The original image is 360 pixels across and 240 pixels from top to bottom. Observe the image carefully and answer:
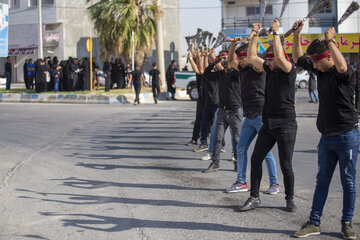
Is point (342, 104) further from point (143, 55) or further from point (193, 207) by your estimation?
point (143, 55)

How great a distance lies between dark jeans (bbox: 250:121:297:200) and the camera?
218 inches

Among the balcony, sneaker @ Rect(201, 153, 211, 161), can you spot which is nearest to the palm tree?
the balcony

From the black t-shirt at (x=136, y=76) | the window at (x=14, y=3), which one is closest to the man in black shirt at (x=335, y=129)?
the black t-shirt at (x=136, y=76)

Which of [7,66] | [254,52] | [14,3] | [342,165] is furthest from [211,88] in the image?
[14,3]

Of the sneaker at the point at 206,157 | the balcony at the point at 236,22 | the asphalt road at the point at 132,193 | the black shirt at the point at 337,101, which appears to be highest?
the balcony at the point at 236,22

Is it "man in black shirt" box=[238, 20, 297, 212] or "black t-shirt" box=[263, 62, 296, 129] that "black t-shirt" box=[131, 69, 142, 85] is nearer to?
"man in black shirt" box=[238, 20, 297, 212]

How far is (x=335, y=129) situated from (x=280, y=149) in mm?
1002

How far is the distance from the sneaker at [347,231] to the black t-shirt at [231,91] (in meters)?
3.10

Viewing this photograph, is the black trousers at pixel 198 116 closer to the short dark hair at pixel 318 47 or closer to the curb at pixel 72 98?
the short dark hair at pixel 318 47

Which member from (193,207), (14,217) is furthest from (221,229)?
(14,217)

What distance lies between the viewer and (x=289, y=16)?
42875 mm

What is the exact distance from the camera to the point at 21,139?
1200 centimetres

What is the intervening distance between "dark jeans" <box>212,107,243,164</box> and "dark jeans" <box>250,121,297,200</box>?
1.81 metres

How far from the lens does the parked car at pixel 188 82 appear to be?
85.0 ft
